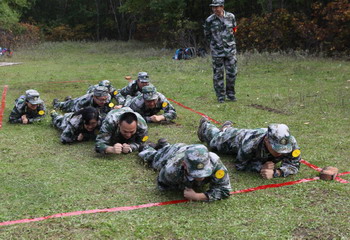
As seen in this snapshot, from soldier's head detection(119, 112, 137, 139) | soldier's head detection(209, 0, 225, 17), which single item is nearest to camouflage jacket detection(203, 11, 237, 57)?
soldier's head detection(209, 0, 225, 17)

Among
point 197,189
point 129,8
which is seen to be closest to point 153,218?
point 197,189

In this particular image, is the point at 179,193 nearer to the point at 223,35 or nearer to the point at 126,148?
the point at 126,148

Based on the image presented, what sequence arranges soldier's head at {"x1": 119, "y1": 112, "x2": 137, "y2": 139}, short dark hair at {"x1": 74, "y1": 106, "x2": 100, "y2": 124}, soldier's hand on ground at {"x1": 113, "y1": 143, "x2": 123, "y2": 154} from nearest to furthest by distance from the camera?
soldier's head at {"x1": 119, "y1": 112, "x2": 137, "y2": 139}
soldier's hand on ground at {"x1": 113, "y1": 143, "x2": 123, "y2": 154}
short dark hair at {"x1": 74, "y1": 106, "x2": 100, "y2": 124}

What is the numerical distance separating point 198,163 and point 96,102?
4.18 metres

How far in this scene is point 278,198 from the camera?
419 centimetres

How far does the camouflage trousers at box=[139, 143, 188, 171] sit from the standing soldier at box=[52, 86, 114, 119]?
5.63ft

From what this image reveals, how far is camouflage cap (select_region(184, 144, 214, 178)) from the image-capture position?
3.73 meters

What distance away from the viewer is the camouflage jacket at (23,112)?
7.82 m

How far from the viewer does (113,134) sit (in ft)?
18.6

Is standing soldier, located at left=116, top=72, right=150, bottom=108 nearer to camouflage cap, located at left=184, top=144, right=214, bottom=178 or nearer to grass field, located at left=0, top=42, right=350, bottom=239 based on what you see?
grass field, located at left=0, top=42, right=350, bottom=239

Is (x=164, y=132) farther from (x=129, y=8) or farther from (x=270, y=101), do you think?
(x=129, y=8)

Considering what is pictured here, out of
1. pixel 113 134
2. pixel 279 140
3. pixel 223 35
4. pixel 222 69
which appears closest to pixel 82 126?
pixel 113 134

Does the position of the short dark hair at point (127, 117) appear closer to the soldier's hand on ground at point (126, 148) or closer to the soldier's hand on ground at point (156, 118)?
the soldier's hand on ground at point (126, 148)

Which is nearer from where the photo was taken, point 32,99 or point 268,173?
point 268,173
